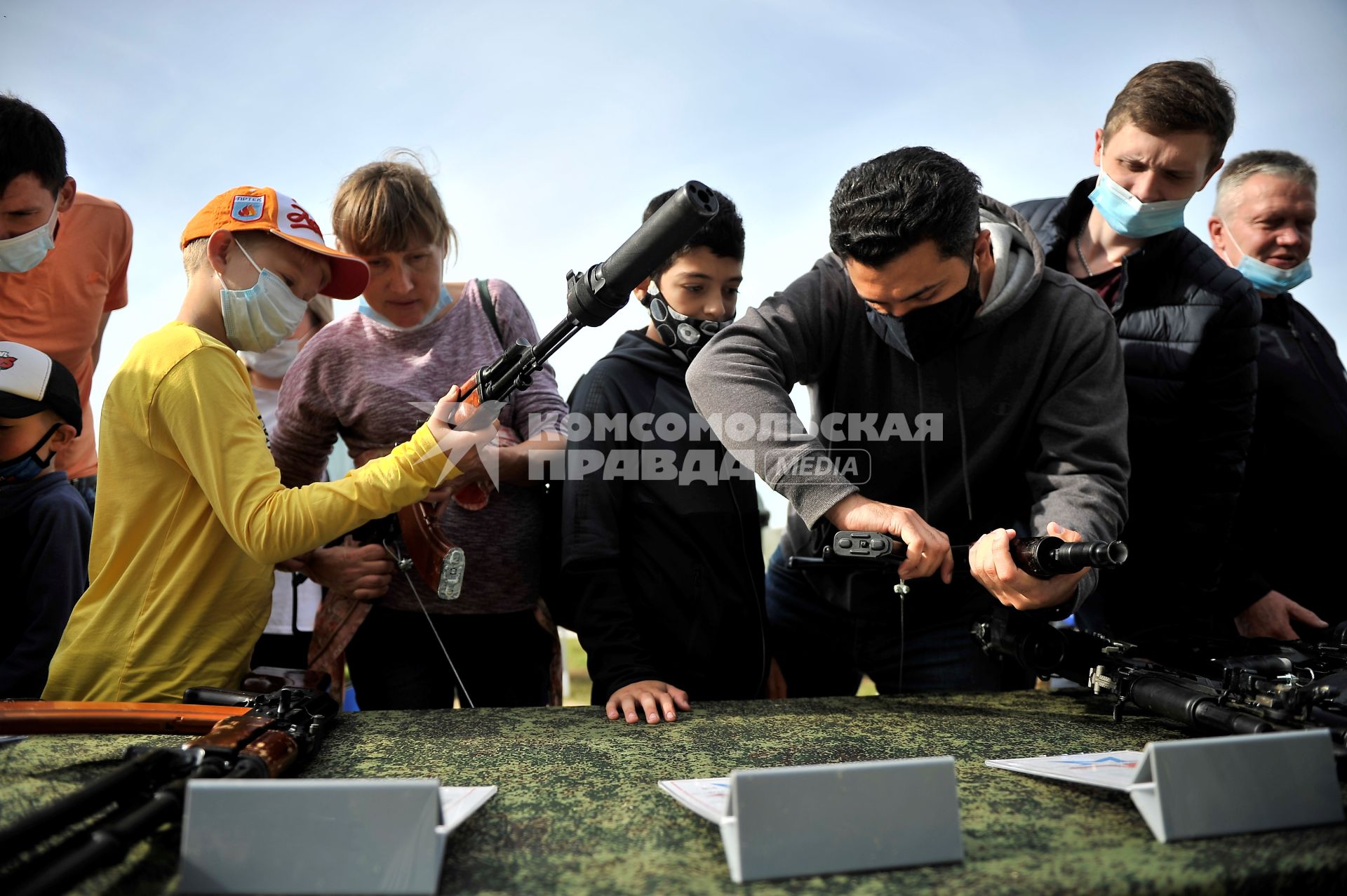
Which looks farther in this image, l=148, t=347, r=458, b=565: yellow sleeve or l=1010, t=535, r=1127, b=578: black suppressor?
l=148, t=347, r=458, b=565: yellow sleeve

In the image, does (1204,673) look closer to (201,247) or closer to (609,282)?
(609,282)

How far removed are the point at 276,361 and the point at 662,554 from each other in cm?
199

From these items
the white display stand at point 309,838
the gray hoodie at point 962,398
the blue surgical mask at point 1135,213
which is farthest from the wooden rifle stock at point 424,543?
the blue surgical mask at point 1135,213

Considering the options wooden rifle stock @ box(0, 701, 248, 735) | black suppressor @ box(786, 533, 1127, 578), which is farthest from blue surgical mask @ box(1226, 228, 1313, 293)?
wooden rifle stock @ box(0, 701, 248, 735)

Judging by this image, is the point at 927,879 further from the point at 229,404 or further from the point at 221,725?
the point at 229,404

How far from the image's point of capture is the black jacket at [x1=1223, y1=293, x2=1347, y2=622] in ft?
9.34

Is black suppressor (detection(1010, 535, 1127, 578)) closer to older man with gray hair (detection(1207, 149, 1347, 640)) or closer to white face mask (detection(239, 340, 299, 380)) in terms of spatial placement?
older man with gray hair (detection(1207, 149, 1347, 640))

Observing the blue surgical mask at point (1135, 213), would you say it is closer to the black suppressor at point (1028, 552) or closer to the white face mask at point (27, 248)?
the black suppressor at point (1028, 552)

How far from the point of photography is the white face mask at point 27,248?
2586mm

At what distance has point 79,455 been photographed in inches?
114

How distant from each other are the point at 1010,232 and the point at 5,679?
268 centimetres

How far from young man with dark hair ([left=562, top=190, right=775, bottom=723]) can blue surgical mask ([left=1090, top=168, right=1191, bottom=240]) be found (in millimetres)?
1146

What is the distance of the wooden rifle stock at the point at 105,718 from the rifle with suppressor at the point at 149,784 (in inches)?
0.9

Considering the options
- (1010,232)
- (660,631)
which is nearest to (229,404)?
(660,631)
